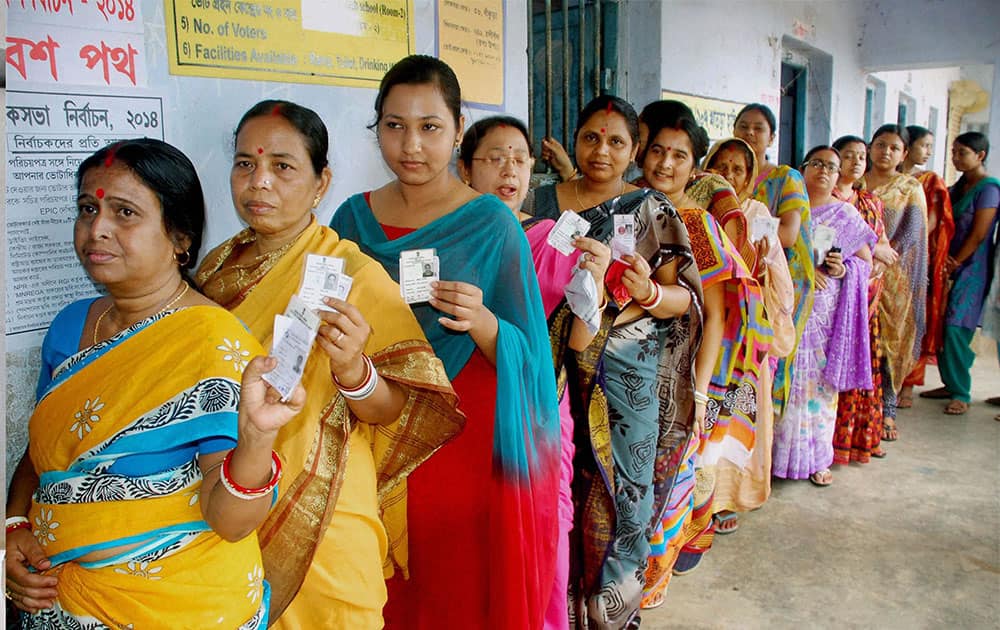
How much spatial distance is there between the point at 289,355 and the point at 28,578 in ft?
2.33

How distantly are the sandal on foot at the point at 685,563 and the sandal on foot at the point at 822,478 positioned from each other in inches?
55.7

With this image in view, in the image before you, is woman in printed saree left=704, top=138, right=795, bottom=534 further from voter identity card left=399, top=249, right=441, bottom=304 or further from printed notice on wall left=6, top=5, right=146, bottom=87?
printed notice on wall left=6, top=5, right=146, bottom=87

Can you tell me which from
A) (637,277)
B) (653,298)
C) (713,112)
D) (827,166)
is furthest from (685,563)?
(713,112)

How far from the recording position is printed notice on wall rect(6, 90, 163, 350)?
1673 millimetres

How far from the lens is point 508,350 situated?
6.01 feet

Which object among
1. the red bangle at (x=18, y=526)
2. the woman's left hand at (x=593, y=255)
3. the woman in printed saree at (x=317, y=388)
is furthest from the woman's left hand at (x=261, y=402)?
the woman's left hand at (x=593, y=255)

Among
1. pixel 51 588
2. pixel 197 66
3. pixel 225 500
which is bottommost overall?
pixel 51 588

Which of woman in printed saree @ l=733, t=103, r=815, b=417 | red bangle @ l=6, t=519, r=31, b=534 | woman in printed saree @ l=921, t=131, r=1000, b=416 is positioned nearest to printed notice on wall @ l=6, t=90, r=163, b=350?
red bangle @ l=6, t=519, r=31, b=534

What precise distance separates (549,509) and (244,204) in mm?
1119

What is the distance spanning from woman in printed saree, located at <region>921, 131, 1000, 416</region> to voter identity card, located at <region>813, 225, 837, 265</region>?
87.3 inches

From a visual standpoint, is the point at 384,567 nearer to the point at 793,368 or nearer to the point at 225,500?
the point at 225,500

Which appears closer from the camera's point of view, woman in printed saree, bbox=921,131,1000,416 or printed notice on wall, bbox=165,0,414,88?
printed notice on wall, bbox=165,0,414,88

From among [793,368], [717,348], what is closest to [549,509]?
[717,348]

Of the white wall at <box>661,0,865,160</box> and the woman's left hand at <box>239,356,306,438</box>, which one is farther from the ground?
the white wall at <box>661,0,865,160</box>
